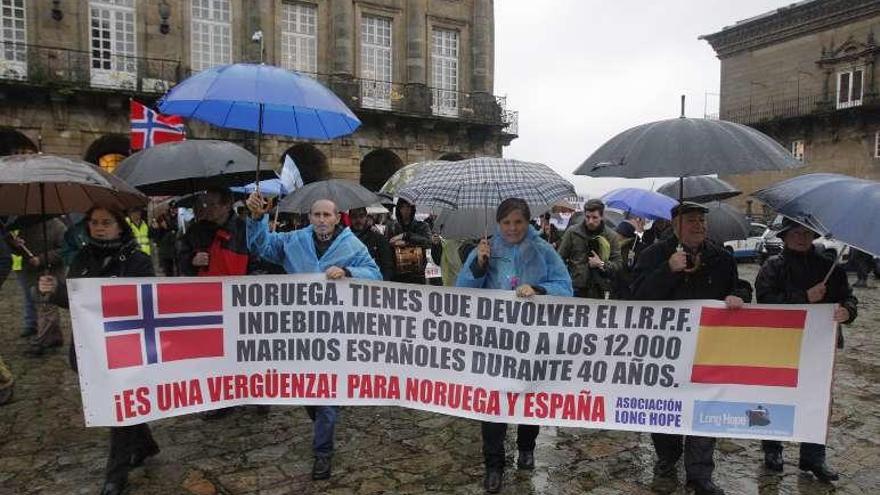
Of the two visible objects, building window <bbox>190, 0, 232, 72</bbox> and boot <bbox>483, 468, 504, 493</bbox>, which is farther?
building window <bbox>190, 0, 232, 72</bbox>

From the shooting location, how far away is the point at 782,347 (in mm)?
4250

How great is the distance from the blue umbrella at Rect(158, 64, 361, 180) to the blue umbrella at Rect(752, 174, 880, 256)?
299 centimetres

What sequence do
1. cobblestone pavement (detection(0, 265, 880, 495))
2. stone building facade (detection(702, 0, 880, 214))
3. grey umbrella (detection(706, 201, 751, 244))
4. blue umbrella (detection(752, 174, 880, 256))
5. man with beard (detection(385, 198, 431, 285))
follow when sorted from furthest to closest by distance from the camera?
stone building facade (detection(702, 0, 880, 214)), man with beard (detection(385, 198, 431, 285)), grey umbrella (detection(706, 201, 751, 244)), cobblestone pavement (detection(0, 265, 880, 495)), blue umbrella (detection(752, 174, 880, 256))

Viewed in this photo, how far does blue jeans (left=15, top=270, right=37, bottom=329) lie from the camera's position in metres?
8.69

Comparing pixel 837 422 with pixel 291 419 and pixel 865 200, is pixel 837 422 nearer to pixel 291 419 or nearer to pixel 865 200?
pixel 865 200

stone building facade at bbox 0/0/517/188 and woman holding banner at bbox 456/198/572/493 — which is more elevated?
stone building facade at bbox 0/0/517/188

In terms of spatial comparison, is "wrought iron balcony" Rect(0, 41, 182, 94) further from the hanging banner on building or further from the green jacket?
the hanging banner on building

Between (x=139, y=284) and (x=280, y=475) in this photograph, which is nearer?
(x=139, y=284)

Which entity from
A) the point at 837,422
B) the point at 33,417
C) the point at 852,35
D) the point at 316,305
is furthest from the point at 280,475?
the point at 852,35

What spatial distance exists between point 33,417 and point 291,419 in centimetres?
223

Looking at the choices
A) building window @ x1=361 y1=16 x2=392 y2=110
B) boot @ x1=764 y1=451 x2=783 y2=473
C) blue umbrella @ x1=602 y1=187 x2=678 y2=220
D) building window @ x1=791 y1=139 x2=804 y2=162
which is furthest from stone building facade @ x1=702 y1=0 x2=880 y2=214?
boot @ x1=764 y1=451 x2=783 y2=473

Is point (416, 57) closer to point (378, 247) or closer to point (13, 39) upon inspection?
point (13, 39)

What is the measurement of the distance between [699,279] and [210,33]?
75.0 feet

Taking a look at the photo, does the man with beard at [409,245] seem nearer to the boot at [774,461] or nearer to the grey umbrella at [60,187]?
the grey umbrella at [60,187]
